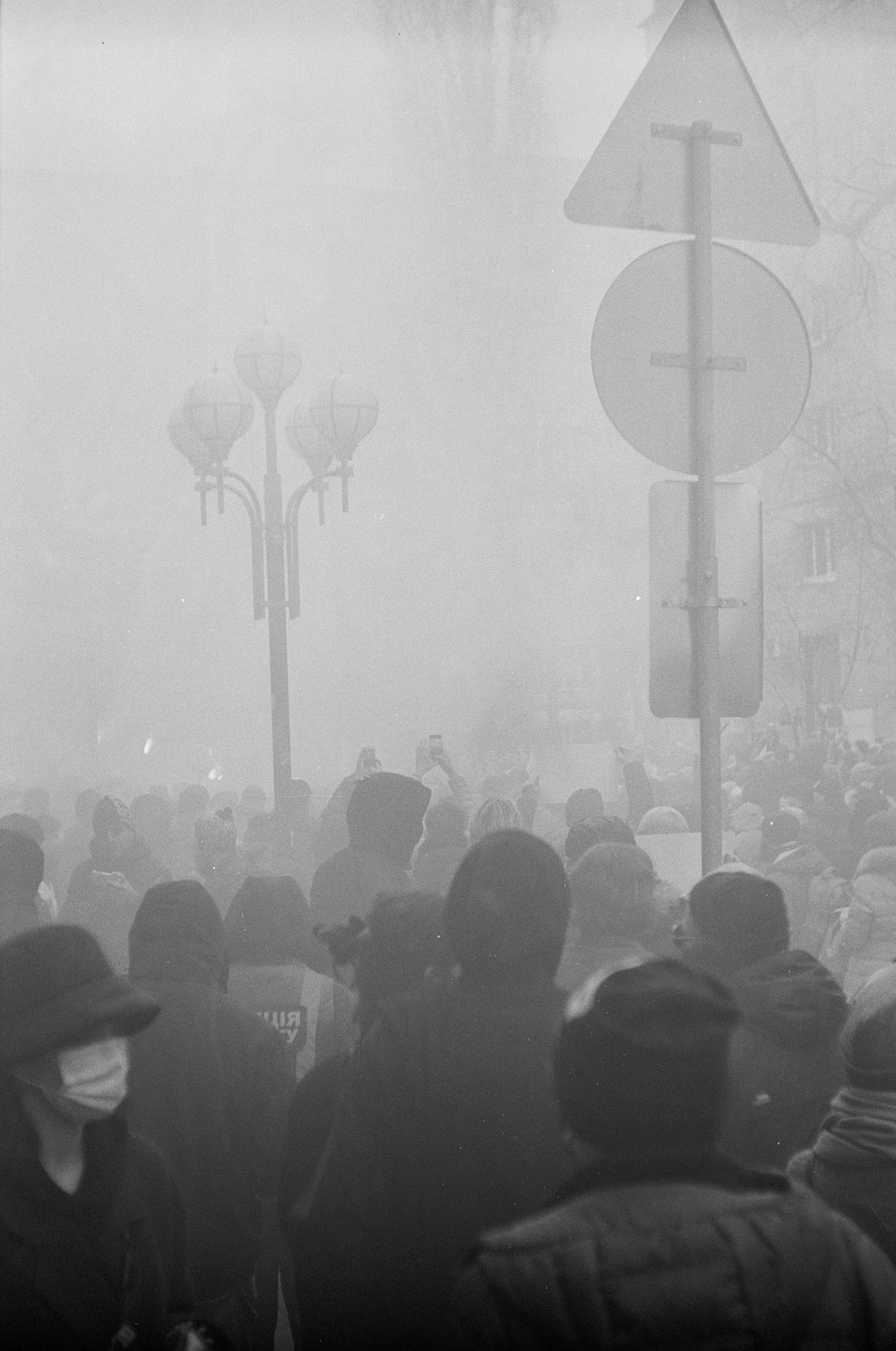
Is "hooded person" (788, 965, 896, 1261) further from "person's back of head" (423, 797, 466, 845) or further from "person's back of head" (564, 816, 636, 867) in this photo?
"person's back of head" (423, 797, 466, 845)

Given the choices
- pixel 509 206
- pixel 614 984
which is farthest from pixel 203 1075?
pixel 509 206

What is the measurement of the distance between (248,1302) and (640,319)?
1577mm

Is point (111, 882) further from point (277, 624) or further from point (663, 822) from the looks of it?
point (277, 624)

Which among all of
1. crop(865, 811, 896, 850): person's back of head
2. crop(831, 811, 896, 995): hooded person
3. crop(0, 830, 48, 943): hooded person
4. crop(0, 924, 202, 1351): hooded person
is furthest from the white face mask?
crop(865, 811, 896, 850): person's back of head

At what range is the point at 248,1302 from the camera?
209cm

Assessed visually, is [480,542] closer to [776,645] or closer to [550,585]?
[550,585]

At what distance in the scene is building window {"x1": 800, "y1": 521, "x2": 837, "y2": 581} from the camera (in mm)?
13867

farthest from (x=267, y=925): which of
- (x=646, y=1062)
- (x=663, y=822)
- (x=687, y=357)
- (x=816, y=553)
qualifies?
(x=816, y=553)

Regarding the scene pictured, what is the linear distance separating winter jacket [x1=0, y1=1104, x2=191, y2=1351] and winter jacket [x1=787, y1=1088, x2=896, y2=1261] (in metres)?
0.74

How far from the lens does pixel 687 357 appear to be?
2299 mm

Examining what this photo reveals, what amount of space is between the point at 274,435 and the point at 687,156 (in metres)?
4.55

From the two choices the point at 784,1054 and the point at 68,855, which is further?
the point at 68,855

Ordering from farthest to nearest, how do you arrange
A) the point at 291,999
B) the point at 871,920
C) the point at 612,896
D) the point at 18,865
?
the point at 871,920 < the point at 18,865 < the point at 291,999 < the point at 612,896

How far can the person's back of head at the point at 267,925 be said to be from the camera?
2873 millimetres
